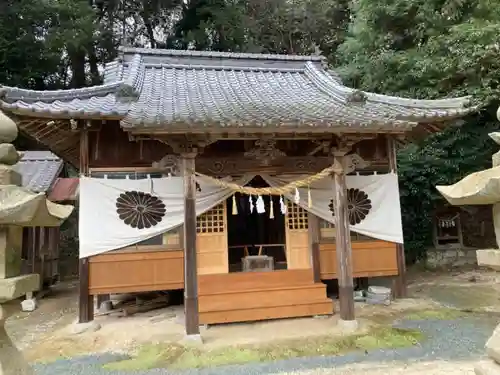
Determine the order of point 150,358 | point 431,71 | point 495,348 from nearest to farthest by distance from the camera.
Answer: point 495,348 → point 150,358 → point 431,71

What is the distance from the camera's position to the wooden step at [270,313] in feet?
24.7

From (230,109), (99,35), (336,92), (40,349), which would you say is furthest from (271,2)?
(40,349)

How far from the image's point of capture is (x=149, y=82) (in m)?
9.73

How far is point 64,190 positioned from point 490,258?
12.0m

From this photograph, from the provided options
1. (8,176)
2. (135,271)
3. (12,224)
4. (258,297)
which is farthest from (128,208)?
(12,224)

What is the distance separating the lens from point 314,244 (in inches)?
342

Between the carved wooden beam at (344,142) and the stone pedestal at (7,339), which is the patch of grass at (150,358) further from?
the carved wooden beam at (344,142)

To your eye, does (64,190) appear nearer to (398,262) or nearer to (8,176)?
(398,262)

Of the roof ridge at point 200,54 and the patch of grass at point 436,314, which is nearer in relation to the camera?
the patch of grass at point 436,314

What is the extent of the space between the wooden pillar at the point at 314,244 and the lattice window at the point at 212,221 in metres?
1.85

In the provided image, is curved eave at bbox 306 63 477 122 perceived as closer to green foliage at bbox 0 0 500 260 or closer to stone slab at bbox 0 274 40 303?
green foliage at bbox 0 0 500 260

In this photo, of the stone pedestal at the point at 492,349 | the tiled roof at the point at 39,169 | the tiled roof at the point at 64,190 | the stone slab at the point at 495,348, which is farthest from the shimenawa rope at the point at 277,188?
the tiled roof at the point at 39,169

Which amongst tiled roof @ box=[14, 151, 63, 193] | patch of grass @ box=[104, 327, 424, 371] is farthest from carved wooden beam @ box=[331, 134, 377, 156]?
tiled roof @ box=[14, 151, 63, 193]

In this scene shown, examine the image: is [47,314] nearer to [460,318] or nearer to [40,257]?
[40,257]
